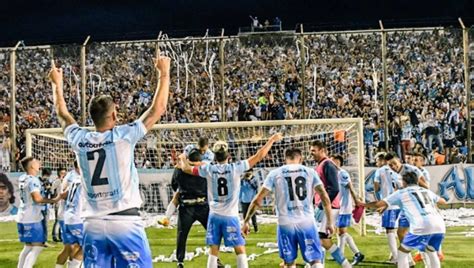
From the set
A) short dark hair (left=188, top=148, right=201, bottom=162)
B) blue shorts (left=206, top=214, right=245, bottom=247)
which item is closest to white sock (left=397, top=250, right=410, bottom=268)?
blue shorts (left=206, top=214, right=245, bottom=247)

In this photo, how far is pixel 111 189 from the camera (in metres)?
5.57

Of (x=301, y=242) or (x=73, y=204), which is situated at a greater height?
(x=73, y=204)

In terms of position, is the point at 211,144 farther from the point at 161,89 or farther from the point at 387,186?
the point at 161,89

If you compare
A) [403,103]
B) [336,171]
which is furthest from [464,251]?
[403,103]

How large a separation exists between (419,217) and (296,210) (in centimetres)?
180

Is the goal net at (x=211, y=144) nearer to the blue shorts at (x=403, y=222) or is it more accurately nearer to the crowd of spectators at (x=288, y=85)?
the crowd of spectators at (x=288, y=85)

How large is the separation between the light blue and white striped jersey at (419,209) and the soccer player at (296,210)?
3.92ft

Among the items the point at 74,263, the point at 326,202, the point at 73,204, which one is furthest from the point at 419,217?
the point at 74,263

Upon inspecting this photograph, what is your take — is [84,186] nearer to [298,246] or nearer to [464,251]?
[298,246]

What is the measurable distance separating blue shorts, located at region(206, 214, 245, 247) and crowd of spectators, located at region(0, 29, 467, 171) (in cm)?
1129

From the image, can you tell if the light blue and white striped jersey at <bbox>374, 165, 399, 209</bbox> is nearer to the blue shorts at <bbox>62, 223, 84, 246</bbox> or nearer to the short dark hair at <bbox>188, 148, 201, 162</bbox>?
the short dark hair at <bbox>188, 148, 201, 162</bbox>

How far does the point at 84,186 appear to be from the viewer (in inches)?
226

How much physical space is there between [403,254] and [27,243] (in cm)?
588

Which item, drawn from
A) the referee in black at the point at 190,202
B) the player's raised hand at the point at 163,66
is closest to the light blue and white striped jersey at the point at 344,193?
the referee in black at the point at 190,202
